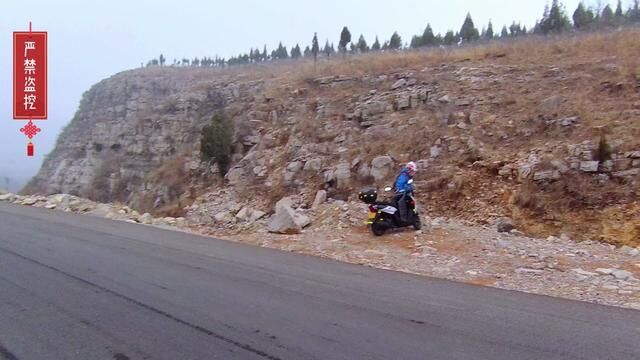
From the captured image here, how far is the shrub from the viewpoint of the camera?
83.0 ft

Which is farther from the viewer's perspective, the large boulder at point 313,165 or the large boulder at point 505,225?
the large boulder at point 313,165

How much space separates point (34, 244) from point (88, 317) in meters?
6.35

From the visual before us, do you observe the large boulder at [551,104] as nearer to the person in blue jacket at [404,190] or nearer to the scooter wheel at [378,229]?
the person in blue jacket at [404,190]

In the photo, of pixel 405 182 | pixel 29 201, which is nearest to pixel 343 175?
pixel 405 182

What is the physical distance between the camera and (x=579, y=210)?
13422 mm

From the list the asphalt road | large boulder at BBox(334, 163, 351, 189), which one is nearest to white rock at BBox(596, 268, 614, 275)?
the asphalt road

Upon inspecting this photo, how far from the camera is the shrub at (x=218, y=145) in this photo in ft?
83.0

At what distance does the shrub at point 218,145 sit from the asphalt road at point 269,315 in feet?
49.2

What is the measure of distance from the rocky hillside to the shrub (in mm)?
523

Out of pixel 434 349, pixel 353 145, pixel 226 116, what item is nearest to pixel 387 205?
pixel 353 145

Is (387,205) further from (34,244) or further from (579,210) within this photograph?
(34,244)

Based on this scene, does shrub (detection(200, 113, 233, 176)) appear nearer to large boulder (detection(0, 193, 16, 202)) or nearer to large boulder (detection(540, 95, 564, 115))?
large boulder (detection(0, 193, 16, 202))

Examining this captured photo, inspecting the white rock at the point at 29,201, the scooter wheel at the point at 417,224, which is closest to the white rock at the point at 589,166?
the scooter wheel at the point at 417,224

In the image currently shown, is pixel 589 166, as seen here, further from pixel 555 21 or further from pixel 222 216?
pixel 555 21
